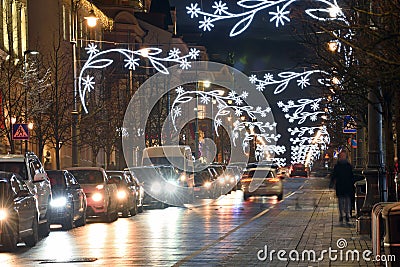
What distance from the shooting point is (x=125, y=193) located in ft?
125

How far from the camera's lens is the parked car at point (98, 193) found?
3422 centimetres

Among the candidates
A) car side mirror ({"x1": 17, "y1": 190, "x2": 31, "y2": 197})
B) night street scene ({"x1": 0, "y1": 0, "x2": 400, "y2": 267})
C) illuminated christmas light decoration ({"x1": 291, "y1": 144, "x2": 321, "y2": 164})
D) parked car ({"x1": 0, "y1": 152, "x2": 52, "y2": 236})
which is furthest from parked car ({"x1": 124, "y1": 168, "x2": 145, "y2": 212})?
illuminated christmas light decoration ({"x1": 291, "y1": 144, "x2": 321, "y2": 164})

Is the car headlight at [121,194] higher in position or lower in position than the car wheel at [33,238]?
higher

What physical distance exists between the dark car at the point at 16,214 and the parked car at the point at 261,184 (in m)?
26.8

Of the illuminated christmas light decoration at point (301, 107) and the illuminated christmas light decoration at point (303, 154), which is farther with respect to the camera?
the illuminated christmas light decoration at point (303, 154)

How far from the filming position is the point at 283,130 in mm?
191500

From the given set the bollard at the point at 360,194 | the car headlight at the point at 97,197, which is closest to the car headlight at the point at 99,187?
the car headlight at the point at 97,197

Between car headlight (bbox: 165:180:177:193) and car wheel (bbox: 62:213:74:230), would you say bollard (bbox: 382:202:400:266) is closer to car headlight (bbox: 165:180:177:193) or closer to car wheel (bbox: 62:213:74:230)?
car wheel (bbox: 62:213:74:230)

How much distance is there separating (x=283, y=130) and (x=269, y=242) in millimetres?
168974

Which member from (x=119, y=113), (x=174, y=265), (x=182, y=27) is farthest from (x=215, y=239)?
(x=182, y=27)

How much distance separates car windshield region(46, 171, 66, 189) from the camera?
30.6 metres

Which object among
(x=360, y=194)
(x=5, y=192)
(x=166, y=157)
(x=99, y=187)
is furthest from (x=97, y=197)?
(x=166, y=157)

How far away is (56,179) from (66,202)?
5.31ft

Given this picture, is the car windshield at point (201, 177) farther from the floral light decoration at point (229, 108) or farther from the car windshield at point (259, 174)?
the car windshield at point (259, 174)
